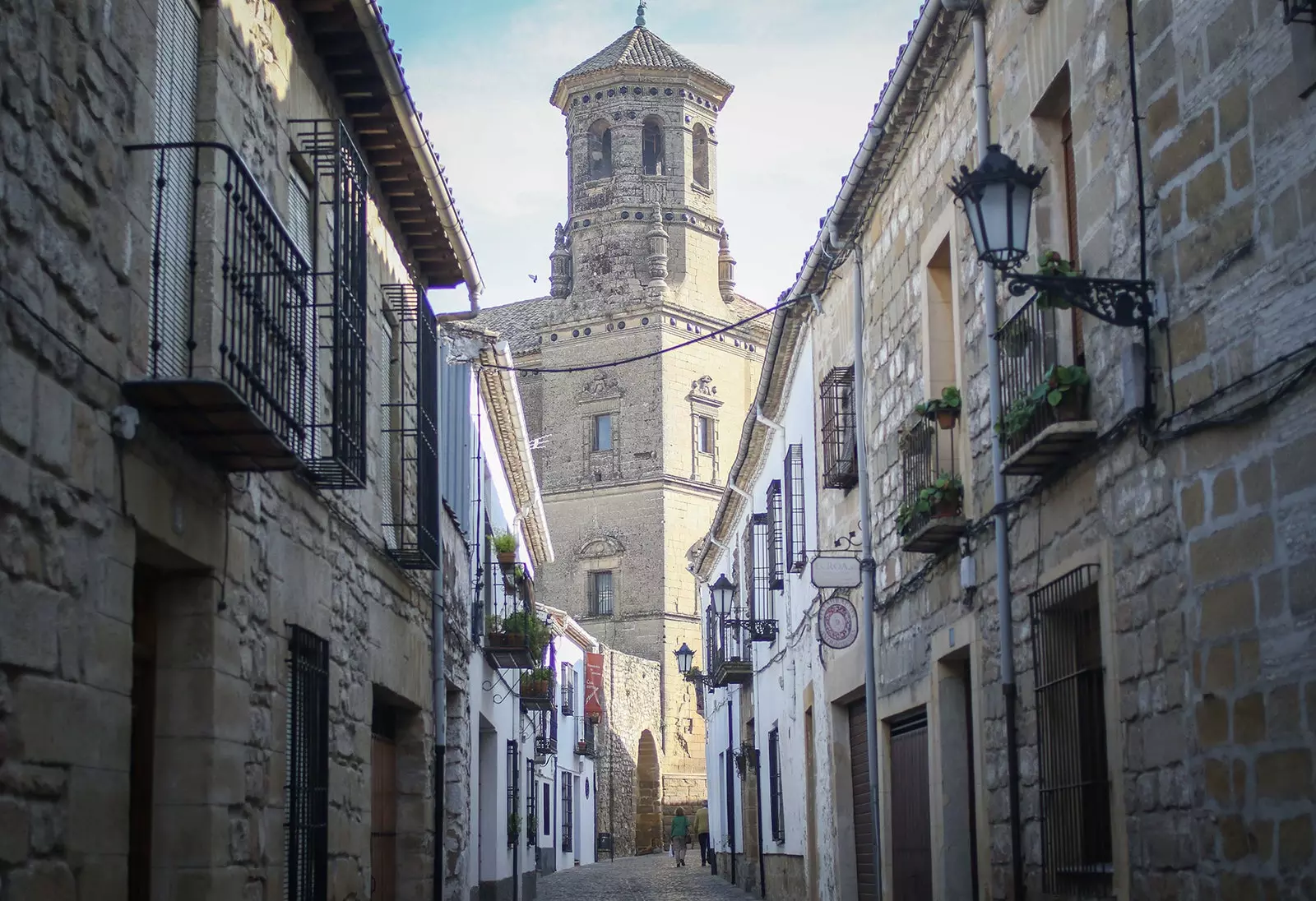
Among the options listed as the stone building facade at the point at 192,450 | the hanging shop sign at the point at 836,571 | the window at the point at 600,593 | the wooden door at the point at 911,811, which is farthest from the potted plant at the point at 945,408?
the window at the point at 600,593

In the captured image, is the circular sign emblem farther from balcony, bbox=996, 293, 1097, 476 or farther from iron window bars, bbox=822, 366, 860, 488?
balcony, bbox=996, 293, 1097, 476

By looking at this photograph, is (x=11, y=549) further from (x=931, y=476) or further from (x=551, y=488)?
(x=551, y=488)

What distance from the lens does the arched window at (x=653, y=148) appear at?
4953cm

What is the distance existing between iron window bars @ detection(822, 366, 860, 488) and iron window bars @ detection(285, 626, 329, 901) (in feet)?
19.0

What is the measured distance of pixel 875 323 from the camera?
41.3ft

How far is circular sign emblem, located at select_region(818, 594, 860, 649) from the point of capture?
12594 mm

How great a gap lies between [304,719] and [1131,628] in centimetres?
388

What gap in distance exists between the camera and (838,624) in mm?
12703

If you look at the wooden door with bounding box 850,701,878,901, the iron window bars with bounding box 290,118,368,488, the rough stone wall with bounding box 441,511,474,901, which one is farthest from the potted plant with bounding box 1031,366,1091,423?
the rough stone wall with bounding box 441,511,474,901

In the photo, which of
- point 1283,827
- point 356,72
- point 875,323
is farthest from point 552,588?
point 1283,827

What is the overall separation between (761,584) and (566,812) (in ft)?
57.0

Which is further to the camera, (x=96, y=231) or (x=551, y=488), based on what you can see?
(x=551, y=488)

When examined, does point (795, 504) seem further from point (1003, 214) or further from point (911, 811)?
point (1003, 214)

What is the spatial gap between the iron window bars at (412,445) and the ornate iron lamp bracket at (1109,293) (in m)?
4.67
